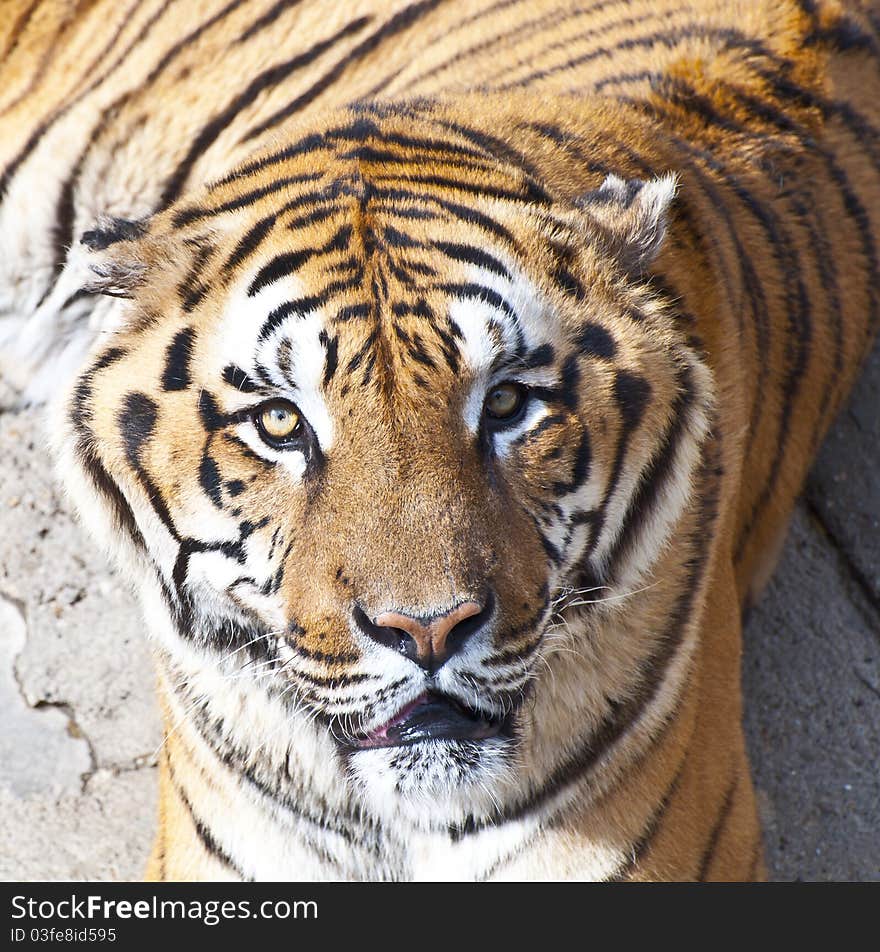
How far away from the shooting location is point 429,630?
137cm

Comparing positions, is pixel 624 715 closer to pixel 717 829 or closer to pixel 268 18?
pixel 717 829

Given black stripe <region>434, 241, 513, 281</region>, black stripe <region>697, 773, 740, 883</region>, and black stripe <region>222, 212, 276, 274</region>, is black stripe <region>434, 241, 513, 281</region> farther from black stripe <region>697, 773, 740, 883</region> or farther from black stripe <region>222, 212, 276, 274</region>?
black stripe <region>697, 773, 740, 883</region>

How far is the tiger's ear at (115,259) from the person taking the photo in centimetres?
156

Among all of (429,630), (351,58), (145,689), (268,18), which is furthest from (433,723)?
(268,18)

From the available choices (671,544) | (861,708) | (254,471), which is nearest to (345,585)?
(254,471)

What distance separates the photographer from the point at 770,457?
7.40 ft

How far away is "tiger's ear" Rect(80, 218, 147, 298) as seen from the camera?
1.56 metres

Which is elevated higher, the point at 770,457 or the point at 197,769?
the point at 770,457

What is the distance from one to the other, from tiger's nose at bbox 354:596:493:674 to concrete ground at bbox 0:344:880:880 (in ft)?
3.52

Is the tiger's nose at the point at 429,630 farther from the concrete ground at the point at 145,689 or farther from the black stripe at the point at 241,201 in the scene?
the concrete ground at the point at 145,689

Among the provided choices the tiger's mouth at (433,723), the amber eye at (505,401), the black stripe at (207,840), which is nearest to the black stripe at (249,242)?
the amber eye at (505,401)

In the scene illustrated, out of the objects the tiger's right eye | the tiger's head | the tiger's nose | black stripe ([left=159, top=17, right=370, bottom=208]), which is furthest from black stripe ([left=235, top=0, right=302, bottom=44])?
the tiger's nose

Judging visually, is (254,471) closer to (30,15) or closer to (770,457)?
(770,457)
